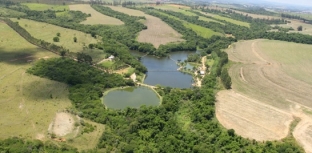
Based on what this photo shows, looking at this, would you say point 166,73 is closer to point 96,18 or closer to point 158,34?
point 158,34

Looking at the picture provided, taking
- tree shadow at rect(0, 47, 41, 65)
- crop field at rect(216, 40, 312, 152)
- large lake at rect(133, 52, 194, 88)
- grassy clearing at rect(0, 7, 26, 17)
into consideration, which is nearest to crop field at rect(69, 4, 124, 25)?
grassy clearing at rect(0, 7, 26, 17)

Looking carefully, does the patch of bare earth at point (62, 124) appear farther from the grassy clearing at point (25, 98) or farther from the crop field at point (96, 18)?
the crop field at point (96, 18)

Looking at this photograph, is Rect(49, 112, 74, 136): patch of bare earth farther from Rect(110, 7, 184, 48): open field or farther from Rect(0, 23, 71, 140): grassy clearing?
Rect(110, 7, 184, 48): open field

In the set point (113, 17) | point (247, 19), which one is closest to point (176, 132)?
point (113, 17)

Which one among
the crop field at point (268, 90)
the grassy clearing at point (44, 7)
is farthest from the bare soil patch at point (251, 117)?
the grassy clearing at point (44, 7)

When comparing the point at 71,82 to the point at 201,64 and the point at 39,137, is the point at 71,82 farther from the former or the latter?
the point at 201,64

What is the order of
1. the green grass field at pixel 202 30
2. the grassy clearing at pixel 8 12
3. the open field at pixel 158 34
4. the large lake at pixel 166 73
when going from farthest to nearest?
the grassy clearing at pixel 8 12
the green grass field at pixel 202 30
the open field at pixel 158 34
the large lake at pixel 166 73
